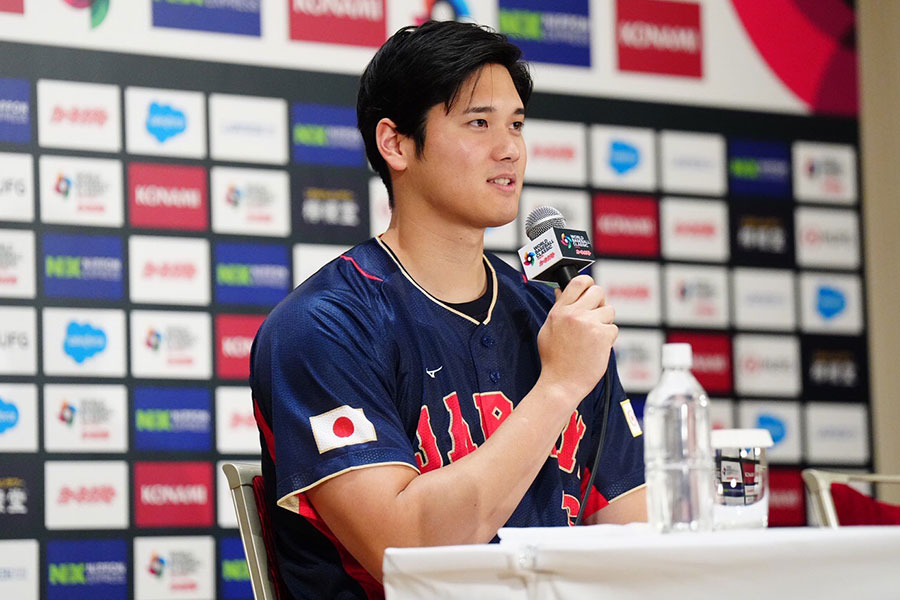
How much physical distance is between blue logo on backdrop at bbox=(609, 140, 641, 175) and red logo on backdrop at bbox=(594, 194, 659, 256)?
109mm

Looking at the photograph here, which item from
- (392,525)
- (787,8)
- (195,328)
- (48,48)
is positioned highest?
(787,8)

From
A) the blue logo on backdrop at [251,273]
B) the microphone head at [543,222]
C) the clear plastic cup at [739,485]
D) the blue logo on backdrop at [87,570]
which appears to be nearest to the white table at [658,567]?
the clear plastic cup at [739,485]

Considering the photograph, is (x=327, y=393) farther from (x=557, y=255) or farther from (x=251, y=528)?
(x=557, y=255)

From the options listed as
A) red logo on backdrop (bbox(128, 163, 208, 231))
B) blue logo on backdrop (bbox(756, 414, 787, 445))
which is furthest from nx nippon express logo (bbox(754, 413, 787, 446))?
red logo on backdrop (bbox(128, 163, 208, 231))

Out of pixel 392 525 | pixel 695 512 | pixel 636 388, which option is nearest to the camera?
pixel 695 512

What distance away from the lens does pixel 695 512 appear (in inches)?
51.1

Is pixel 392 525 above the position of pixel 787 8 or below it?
below

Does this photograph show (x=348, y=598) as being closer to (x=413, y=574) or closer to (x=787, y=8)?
(x=413, y=574)

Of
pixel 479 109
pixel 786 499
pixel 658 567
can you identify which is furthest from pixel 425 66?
pixel 786 499

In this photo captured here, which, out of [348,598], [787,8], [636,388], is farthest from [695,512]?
[787,8]

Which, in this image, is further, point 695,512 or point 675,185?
point 675,185

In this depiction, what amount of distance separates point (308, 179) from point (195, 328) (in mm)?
608

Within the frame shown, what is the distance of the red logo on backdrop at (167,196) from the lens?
3.57 m

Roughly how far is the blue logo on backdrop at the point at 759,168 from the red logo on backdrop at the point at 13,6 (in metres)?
2.51
